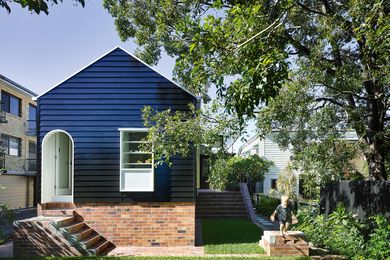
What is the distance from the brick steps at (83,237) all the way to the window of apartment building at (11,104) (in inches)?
681

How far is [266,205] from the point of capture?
20859mm

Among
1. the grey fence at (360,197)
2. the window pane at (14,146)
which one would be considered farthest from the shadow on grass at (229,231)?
the window pane at (14,146)

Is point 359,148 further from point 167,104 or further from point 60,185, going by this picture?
point 60,185

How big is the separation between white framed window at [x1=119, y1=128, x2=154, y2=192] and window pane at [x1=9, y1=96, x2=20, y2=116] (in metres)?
18.8

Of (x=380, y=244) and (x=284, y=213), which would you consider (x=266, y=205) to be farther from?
(x=380, y=244)

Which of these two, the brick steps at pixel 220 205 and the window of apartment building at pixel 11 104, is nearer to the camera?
the brick steps at pixel 220 205

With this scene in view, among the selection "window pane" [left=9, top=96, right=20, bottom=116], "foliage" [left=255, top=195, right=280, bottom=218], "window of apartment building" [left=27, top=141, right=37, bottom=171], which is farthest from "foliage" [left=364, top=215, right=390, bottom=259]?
"window of apartment building" [left=27, top=141, right=37, bottom=171]

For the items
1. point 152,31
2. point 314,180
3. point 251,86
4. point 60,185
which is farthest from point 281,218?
point 152,31

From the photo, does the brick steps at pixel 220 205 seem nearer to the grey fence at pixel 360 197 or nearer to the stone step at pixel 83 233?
the grey fence at pixel 360 197

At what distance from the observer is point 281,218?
10.6 m

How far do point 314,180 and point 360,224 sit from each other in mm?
1713

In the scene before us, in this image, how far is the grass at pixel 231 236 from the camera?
1160 cm

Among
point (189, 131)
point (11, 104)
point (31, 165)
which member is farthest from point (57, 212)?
point (31, 165)

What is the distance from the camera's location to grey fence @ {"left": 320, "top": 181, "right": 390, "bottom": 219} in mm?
9773
